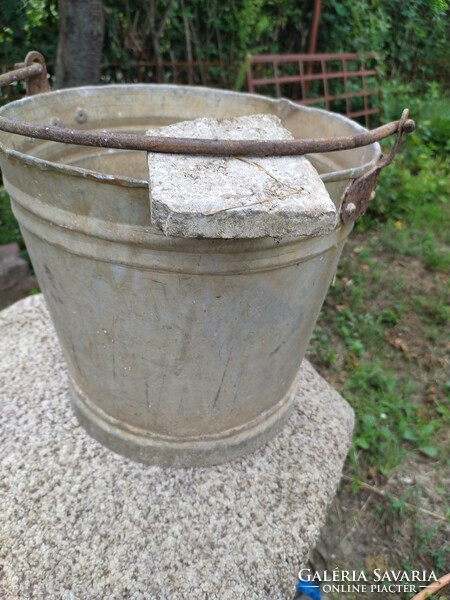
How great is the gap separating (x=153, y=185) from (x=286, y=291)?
0.46 meters

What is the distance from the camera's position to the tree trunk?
2.38 m

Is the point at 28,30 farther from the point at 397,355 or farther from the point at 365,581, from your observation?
the point at 365,581

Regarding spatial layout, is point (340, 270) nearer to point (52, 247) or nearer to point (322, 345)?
point (322, 345)

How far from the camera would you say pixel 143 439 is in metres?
1.47

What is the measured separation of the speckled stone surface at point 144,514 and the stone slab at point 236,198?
0.95 m

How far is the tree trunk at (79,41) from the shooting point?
7.81 ft

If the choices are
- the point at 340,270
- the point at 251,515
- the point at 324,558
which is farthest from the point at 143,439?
the point at 340,270

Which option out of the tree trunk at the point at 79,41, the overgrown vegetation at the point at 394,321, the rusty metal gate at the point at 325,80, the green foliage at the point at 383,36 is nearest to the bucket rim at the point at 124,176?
the tree trunk at the point at 79,41

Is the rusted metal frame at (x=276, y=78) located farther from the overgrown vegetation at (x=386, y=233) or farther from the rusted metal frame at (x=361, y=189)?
the rusted metal frame at (x=361, y=189)

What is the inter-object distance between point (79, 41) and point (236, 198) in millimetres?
2132

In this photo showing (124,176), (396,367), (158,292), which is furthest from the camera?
(396,367)

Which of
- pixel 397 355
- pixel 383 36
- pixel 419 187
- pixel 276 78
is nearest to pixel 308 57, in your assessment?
pixel 276 78

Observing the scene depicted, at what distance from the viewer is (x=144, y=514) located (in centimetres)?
140

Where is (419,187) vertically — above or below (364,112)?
below
